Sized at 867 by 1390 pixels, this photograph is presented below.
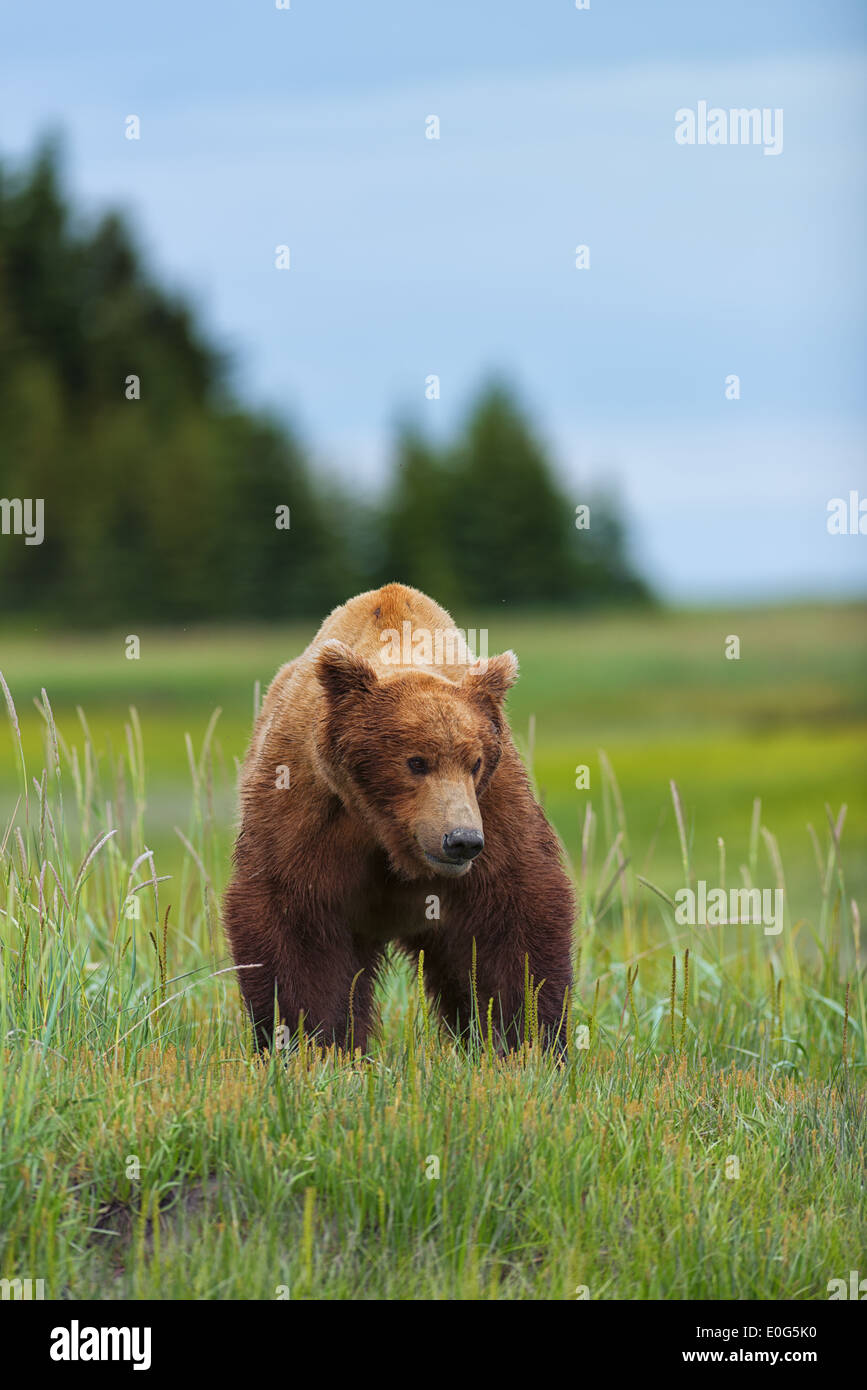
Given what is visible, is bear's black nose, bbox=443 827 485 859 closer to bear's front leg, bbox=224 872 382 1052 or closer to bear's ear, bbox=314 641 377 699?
bear's ear, bbox=314 641 377 699

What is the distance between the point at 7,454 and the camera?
42906mm

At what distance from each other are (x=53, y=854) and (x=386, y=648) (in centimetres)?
154

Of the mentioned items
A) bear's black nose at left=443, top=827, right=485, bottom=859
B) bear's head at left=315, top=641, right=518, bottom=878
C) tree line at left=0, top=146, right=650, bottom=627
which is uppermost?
tree line at left=0, top=146, right=650, bottom=627

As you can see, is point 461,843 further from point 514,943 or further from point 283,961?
point 283,961

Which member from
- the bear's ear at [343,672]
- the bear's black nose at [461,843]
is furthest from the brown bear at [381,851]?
the bear's black nose at [461,843]

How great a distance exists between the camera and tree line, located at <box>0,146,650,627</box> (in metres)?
39.8

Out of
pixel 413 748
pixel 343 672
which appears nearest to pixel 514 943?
pixel 413 748

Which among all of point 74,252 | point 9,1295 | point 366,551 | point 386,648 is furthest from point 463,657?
point 74,252

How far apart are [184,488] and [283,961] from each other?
121 feet

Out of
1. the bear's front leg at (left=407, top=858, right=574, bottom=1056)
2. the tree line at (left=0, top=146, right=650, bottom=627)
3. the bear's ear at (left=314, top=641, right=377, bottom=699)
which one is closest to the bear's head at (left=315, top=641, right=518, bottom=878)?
the bear's ear at (left=314, top=641, right=377, bottom=699)

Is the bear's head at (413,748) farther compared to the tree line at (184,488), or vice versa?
the tree line at (184,488)

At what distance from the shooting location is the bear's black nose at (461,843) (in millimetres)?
4520

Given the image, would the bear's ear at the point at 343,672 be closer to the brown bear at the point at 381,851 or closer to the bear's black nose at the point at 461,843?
the brown bear at the point at 381,851

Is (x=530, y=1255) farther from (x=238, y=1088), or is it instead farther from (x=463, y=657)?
(x=463, y=657)
